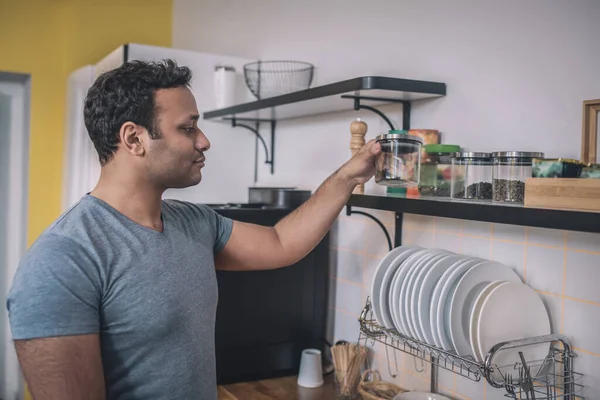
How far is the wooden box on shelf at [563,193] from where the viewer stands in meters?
1.10

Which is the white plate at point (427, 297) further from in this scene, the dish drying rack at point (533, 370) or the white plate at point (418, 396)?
the white plate at point (418, 396)

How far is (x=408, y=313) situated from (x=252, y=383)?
0.78 metres

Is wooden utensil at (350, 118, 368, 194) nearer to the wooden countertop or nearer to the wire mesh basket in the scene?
the wire mesh basket

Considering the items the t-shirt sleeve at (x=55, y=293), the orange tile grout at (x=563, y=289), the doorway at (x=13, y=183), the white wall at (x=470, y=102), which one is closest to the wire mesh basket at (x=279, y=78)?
the white wall at (x=470, y=102)

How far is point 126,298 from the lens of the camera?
1.23 m

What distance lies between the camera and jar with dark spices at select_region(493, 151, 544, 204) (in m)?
1.32

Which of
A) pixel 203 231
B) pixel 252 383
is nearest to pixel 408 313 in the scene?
pixel 203 231

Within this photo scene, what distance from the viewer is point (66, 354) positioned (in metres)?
1.10

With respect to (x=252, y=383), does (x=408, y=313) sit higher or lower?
higher

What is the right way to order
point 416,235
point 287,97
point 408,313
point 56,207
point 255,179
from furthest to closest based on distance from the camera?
point 56,207 → point 255,179 → point 287,97 → point 416,235 → point 408,313

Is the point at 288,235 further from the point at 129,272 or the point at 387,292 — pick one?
the point at 129,272

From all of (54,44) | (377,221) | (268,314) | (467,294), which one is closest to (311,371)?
A: (268,314)

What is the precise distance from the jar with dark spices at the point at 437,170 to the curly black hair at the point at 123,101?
680 millimetres

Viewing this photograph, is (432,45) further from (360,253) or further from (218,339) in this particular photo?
(218,339)
